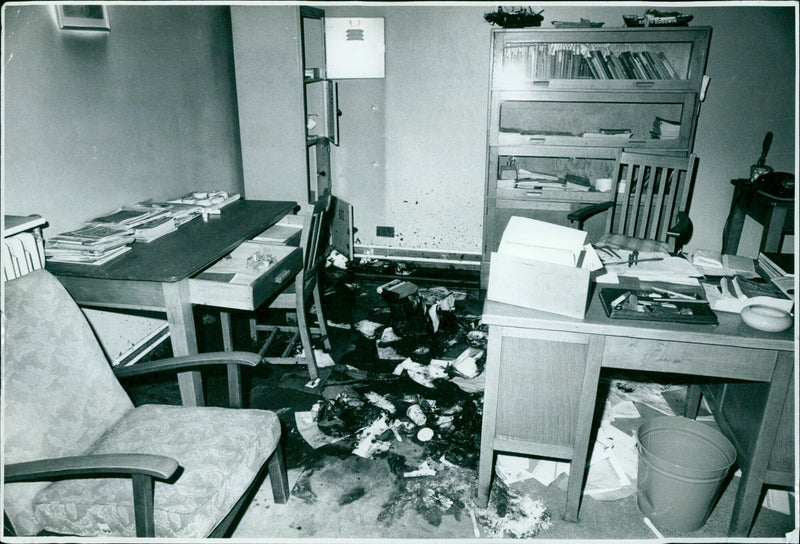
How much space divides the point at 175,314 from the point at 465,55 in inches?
129

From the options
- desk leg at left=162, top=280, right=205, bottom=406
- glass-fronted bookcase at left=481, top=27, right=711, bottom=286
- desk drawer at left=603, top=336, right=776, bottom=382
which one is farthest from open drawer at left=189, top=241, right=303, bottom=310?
glass-fronted bookcase at left=481, top=27, right=711, bottom=286

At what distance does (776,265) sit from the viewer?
2.08 metres

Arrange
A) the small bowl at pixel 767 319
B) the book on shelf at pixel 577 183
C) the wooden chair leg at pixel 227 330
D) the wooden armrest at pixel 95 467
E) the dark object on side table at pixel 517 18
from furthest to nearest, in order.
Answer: the book on shelf at pixel 577 183 → the dark object on side table at pixel 517 18 → the wooden chair leg at pixel 227 330 → the small bowl at pixel 767 319 → the wooden armrest at pixel 95 467

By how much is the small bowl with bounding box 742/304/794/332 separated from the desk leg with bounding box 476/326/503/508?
802 mm

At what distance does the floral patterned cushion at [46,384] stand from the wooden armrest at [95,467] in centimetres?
17

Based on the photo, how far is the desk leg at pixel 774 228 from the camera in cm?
342

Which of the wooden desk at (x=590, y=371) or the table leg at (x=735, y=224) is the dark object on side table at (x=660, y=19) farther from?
the wooden desk at (x=590, y=371)

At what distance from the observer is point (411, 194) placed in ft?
15.5

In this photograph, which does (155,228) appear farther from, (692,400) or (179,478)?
(692,400)

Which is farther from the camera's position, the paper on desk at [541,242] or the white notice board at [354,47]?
the white notice board at [354,47]

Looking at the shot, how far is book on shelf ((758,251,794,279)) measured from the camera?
203cm

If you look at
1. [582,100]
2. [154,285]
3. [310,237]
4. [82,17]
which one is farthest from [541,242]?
[82,17]

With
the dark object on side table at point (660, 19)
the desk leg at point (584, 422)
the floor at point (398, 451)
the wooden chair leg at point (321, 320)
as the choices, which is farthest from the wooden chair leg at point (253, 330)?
the dark object on side table at point (660, 19)

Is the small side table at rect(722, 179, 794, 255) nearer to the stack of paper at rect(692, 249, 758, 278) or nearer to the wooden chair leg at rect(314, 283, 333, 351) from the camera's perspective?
the stack of paper at rect(692, 249, 758, 278)
